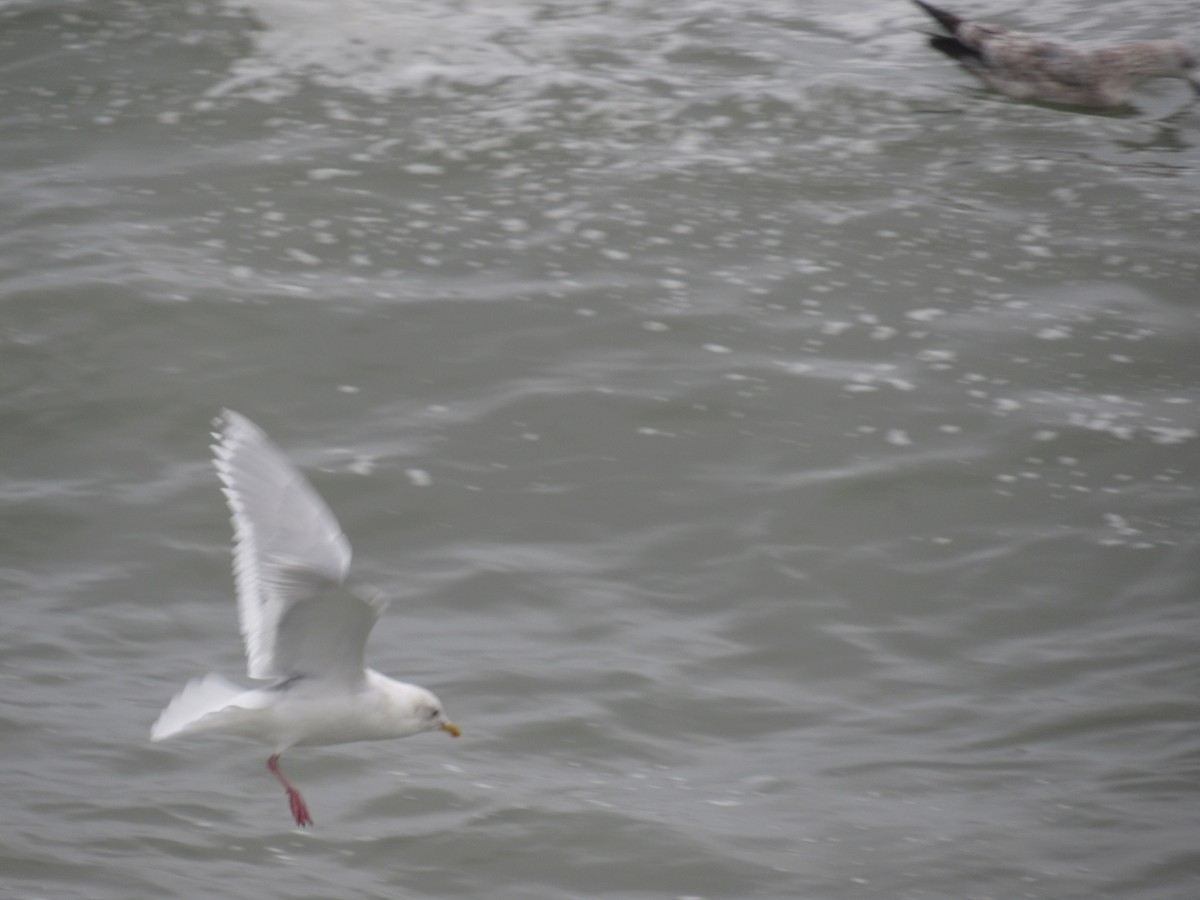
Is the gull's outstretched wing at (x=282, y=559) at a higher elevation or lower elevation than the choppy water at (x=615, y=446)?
higher

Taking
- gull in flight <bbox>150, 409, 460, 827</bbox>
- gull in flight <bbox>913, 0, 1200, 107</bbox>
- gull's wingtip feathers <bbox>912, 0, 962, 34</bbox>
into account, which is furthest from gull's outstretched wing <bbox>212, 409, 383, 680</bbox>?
gull's wingtip feathers <bbox>912, 0, 962, 34</bbox>

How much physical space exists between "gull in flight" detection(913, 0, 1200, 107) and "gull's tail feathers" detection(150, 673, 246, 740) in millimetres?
7394

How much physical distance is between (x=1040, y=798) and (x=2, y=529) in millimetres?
3889

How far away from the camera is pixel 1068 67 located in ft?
33.2

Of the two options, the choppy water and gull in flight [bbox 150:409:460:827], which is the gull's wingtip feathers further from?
gull in flight [bbox 150:409:460:827]

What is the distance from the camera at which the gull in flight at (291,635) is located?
410 centimetres

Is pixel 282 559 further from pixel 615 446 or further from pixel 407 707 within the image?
pixel 615 446

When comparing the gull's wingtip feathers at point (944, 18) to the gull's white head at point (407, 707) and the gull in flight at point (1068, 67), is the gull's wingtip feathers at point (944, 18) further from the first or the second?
→ the gull's white head at point (407, 707)

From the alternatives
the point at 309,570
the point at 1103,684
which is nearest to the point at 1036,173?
the point at 1103,684

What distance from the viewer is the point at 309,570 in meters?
4.09

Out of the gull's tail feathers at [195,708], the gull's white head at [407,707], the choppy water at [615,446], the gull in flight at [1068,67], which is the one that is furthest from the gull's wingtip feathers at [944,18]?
the gull's tail feathers at [195,708]

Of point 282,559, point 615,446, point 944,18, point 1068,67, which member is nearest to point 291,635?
point 282,559

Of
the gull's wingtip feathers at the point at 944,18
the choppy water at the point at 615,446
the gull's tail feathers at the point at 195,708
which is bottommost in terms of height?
the choppy water at the point at 615,446

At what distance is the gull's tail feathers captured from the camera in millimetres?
3949
